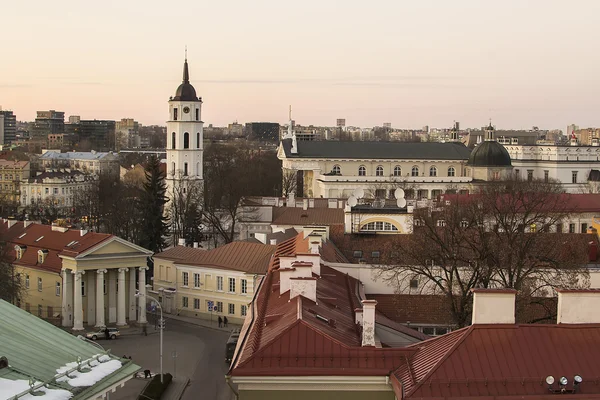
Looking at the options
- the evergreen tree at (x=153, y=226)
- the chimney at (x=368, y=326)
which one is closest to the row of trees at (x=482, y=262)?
the chimney at (x=368, y=326)

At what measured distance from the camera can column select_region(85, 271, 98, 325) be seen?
172 feet

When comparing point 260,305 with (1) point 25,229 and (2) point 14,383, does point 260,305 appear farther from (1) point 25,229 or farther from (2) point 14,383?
(1) point 25,229

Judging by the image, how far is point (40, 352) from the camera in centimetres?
1803

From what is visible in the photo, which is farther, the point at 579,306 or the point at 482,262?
the point at 482,262

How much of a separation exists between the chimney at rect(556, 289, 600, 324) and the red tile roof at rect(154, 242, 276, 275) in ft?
108

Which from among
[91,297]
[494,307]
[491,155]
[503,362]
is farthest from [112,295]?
[491,155]

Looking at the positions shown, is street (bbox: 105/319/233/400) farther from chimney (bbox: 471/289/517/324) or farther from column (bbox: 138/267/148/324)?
chimney (bbox: 471/289/517/324)

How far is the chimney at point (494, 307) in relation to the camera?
66.1ft

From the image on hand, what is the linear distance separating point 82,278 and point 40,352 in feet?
114

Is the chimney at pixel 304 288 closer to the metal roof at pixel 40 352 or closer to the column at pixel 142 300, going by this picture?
the metal roof at pixel 40 352

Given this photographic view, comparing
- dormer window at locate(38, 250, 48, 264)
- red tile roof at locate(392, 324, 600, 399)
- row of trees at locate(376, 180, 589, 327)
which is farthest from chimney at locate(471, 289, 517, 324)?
dormer window at locate(38, 250, 48, 264)

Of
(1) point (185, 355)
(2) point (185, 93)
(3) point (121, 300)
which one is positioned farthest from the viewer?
(2) point (185, 93)

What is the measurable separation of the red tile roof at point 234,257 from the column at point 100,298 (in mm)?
6584

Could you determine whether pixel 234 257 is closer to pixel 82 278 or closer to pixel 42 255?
pixel 82 278
